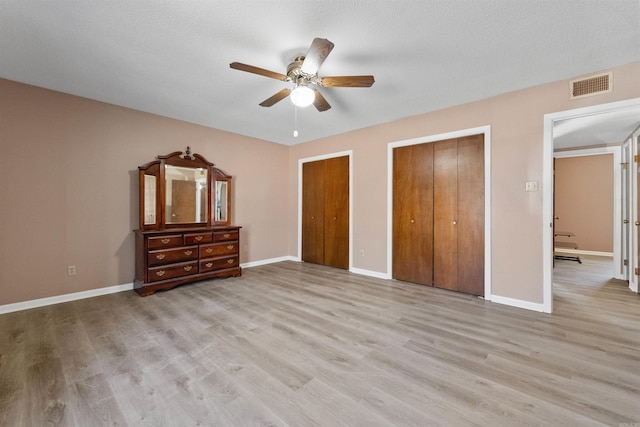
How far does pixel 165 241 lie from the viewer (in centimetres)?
350

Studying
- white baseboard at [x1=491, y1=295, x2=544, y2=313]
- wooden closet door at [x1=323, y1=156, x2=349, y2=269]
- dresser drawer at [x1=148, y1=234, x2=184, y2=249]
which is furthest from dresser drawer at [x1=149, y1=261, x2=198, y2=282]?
white baseboard at [x1=491, y1=295, x2=544, y2=313]

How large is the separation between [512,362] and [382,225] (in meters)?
2.55

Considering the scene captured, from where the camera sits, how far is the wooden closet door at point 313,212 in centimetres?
520

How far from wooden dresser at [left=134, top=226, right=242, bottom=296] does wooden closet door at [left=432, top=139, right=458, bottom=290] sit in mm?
3146

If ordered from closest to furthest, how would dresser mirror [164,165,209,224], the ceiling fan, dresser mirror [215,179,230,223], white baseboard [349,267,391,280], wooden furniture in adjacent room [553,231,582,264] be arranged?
the ceiling fan → dresser mirror [164,165,209,224] → white baseboard [349,267,391,280] → dresser mirror [215,179,230,223] → wooden furniture in adjacent room [553,231,582,264]

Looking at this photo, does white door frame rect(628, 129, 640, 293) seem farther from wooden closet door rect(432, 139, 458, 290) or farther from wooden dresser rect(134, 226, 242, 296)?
wooden dresser rect(134, 226, 242, 296)

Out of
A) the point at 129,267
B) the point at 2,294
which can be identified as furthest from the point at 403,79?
the point at 2,294

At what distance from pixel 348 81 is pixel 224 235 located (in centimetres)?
302

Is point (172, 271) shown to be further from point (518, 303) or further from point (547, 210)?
point (547, 210)

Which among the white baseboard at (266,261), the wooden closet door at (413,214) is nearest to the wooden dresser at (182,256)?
the white baseboard at (266,261)

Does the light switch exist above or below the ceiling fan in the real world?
below

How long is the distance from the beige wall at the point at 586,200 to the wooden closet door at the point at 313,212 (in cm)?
632

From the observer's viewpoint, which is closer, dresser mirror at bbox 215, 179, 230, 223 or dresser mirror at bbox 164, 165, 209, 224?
dresser mirror at bbox 164, 165, 209, 224

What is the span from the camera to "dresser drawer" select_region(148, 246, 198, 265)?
3.38 m
